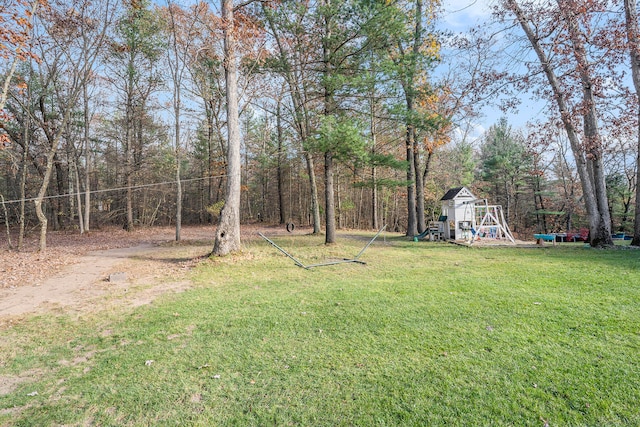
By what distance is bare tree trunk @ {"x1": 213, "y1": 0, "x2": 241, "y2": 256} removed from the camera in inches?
286

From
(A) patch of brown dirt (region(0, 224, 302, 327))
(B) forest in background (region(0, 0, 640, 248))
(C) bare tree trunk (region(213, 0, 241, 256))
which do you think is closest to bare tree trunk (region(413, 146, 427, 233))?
(B) forest in background (region(0, 0, 640, 248))

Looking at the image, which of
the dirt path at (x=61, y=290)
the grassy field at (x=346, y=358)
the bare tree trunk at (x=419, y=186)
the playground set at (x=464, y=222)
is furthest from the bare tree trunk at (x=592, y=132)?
the dirt path at (x=61, y=290)

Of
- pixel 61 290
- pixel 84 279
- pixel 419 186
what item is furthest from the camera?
pixel 419 186

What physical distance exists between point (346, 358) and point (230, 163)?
20.3ft

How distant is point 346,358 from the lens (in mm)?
2619

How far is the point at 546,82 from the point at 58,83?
2020cm

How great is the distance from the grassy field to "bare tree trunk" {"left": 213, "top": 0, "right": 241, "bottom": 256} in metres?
2.44

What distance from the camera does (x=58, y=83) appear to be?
13.9 meters

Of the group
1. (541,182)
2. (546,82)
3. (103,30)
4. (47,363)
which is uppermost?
(103,30)

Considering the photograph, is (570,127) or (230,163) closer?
(230,163)

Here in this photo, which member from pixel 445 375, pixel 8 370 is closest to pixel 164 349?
pixel 8 370

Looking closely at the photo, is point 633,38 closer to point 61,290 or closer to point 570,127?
point 570,127

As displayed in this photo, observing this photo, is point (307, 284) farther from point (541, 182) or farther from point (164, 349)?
point (541, 182)

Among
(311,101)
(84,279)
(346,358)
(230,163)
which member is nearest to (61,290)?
(84,279)
